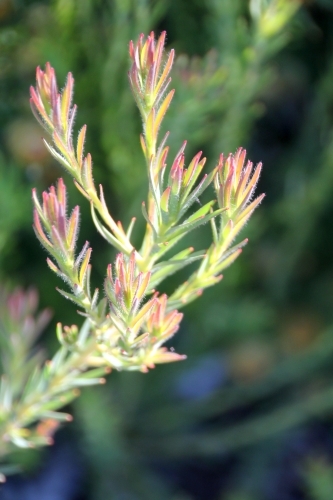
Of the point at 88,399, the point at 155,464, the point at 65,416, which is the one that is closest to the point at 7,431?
the point at 65,416

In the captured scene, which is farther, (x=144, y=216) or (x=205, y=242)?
(x=205, y=242)

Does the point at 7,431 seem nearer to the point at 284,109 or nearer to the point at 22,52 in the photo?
the point at 22,52

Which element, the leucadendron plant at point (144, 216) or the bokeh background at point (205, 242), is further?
the bokeh background at point (205, 242)

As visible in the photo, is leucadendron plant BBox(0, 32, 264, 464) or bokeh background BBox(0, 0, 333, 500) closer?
leucadendron plant BBox(0, 32, 264, 464)

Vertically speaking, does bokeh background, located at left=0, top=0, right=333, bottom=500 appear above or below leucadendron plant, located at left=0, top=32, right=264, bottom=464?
above

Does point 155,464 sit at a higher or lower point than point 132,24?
lower

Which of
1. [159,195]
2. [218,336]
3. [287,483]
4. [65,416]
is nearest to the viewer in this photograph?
[159,195]

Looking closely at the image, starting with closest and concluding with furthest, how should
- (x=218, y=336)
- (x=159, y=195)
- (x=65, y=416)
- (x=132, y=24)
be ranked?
(x=159, y=195)
(x=65, y=416)
(x=132, y=24)
(x=218, y=336)

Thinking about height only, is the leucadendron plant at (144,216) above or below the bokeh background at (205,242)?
below
